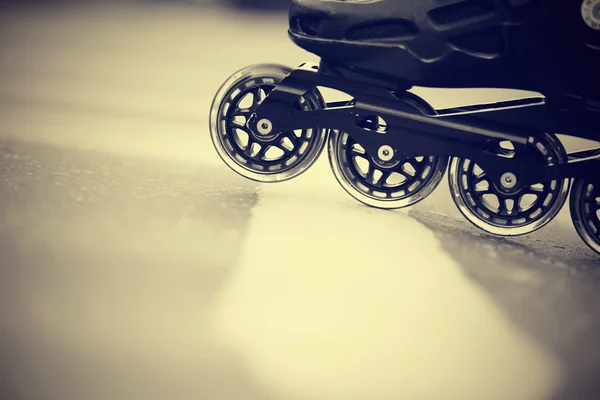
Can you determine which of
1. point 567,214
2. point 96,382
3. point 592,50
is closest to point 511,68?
point 592,50

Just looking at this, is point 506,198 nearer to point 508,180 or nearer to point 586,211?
point 508,180

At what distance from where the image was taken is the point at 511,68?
80 centimetres

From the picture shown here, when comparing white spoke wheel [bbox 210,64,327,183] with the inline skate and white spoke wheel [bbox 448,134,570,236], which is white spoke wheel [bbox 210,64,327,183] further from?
white spoke wheel [bbox 448,134,570,236]

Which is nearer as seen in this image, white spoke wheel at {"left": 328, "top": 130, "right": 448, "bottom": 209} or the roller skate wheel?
the roller skate wheel

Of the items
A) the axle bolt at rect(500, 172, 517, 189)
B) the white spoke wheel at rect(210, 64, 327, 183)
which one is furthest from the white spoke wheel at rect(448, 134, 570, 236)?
the white spoke wheel at rect(210, 64, 327, 183)

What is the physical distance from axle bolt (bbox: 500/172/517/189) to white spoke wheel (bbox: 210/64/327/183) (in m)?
0.33

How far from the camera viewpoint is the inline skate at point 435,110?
0.79m

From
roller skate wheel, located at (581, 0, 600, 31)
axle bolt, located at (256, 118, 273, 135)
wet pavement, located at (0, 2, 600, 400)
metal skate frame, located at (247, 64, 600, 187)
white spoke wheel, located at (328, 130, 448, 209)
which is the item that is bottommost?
wet pavement, located at (0, 2, 600, 400)

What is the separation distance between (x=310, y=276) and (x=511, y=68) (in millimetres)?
495

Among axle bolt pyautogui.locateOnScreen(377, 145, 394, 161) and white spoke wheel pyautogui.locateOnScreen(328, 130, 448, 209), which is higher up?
axle bolt pyautogui.locateOnScreen(377, 145, 394, 161)

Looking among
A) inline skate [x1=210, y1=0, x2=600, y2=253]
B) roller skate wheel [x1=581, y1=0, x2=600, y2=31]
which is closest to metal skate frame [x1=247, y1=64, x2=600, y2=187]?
inline skate [x1=210, y1=0, x2=600, y2=253]

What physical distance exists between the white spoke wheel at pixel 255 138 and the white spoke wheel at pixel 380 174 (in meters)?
0.04

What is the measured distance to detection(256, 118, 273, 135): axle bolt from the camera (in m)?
0.89

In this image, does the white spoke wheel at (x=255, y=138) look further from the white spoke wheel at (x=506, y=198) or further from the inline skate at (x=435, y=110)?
the white spoke wheel at (x=506, y=198)
